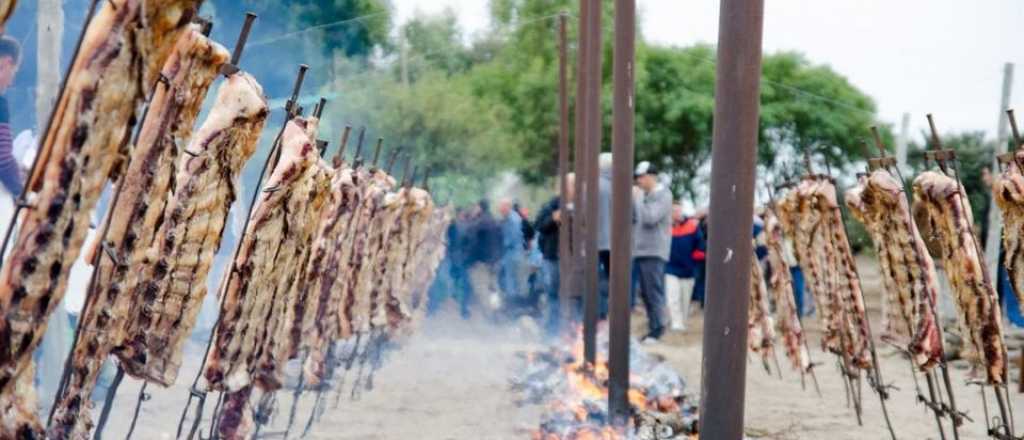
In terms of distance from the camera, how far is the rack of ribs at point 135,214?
5043 mm

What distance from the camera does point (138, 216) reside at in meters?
5.14

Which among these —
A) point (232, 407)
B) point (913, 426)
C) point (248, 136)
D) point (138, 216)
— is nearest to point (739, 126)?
point (248, 136)

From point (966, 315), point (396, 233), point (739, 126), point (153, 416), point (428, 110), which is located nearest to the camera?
point (739, 126)

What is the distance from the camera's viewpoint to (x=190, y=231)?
5.86 m

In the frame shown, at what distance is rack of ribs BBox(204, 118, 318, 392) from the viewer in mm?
6500

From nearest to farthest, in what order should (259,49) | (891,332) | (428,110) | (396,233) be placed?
(891,332) → (396,233) → (259,49) → (428,110)

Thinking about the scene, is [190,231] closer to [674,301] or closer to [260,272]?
[260,272]

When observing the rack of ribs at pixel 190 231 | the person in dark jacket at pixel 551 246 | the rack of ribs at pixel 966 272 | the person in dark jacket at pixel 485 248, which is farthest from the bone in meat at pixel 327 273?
the person in dark jacket at pixel 485 248

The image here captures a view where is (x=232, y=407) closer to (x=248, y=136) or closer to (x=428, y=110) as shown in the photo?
(x=248, y=136)

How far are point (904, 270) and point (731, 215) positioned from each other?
8.45 feet

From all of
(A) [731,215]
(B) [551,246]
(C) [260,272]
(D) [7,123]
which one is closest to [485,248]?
(B) [551,246]

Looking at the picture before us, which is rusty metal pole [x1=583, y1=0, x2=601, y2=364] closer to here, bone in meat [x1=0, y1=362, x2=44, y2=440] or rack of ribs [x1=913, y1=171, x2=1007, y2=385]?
rack of ribs [x1=913, y1=171, x2=1007, y2=385]

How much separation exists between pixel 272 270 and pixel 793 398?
7.49 metres

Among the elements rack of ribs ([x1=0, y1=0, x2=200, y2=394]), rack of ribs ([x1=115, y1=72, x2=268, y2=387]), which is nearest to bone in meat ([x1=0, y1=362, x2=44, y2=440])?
rack of ribs ([x1=0, y1=0, x2=200, y2=394])
